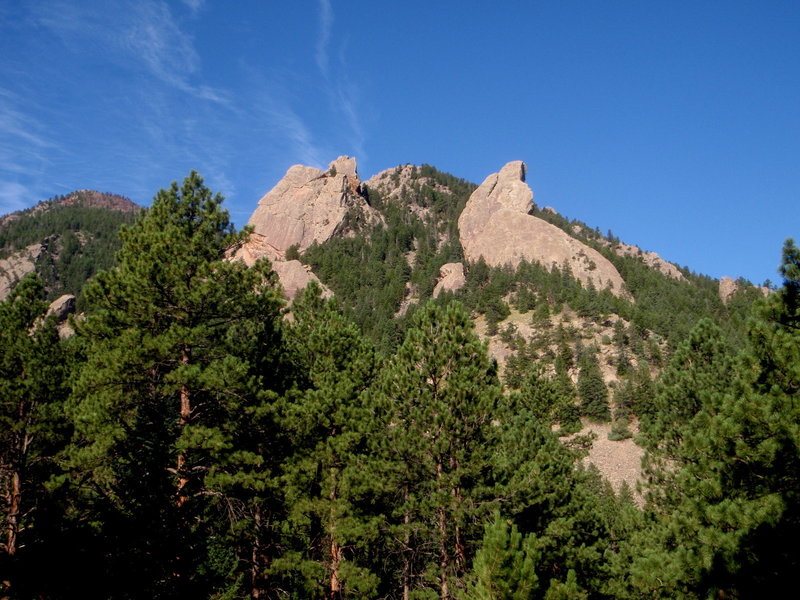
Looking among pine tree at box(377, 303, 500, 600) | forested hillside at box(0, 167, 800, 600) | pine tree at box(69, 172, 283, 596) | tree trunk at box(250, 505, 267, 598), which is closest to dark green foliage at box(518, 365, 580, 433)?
forested hillside at box(0, 167, 800, 600)

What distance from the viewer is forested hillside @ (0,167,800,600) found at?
25.4 ft

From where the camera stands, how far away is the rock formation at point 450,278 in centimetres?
8631

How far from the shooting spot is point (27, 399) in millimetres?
12930

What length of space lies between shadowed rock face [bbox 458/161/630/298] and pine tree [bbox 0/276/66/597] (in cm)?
8450

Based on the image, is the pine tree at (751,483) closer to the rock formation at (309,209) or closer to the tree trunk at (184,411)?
the tree trunk at (184,411)

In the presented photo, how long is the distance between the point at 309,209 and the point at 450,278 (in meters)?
40.9

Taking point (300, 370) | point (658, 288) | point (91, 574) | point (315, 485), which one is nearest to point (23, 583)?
point (91, 574)

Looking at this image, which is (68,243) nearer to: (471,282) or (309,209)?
(309,209)

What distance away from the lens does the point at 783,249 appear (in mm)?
8047

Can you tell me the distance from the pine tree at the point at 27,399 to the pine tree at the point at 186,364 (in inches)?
43.3

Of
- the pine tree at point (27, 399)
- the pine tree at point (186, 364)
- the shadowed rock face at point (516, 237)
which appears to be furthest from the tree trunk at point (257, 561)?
the shadowed rock face at point (516, 237)

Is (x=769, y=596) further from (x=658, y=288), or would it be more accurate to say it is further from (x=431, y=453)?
(x=658, y=288)

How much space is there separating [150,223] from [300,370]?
20.4 ft

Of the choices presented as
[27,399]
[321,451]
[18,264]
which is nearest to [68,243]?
[18,264]
